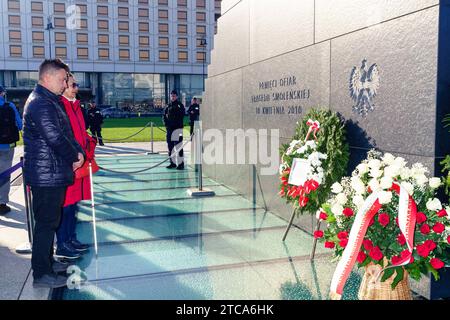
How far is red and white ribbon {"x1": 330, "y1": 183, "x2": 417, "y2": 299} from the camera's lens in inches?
125

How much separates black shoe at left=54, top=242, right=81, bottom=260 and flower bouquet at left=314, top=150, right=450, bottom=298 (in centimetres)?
310

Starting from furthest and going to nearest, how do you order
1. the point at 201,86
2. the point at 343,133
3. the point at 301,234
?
the point at 201,86 → the point at 301,234 → the point at 343,133

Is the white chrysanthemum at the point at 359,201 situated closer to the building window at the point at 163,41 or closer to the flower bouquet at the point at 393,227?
the flower bouquet at the point at 393,227

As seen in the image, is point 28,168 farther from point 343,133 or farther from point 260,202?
point 260,202

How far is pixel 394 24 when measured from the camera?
442 cm

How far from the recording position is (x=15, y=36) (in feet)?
189

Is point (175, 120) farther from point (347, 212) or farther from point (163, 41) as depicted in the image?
point (163, 41)

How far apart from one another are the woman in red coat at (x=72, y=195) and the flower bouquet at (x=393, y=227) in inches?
119

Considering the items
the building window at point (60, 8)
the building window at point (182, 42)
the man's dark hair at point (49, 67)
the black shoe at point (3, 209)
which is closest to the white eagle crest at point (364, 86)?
the man's dark hair at point (49, 67)

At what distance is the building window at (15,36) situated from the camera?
2258 inches

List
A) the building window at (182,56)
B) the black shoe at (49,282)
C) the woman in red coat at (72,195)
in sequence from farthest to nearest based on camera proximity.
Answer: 1. the building window at (182,56)
2. the woman in red coat at (72,195)
3. the black shoe at (49,282)

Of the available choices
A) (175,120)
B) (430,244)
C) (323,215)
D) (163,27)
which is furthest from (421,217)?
(163,27)
